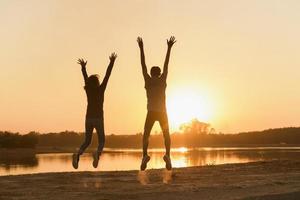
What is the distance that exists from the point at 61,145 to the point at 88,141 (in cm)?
18135

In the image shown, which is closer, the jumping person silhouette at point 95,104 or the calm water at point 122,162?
the jumping person silhouette at point 95,104

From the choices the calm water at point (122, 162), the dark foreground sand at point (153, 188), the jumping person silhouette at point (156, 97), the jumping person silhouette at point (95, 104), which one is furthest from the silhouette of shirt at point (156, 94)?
the calm water at point (122, 162)

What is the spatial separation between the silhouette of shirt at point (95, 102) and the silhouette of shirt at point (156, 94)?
1.26 m

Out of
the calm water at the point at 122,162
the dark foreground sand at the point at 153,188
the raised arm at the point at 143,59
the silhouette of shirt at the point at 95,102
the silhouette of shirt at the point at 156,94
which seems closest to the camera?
the dark foreground sand at the point at 153,188

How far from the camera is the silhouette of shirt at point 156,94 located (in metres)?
12.9

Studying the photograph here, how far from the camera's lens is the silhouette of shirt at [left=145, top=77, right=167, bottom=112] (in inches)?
507

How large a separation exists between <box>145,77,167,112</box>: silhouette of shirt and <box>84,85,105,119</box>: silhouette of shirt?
1256 millimetres

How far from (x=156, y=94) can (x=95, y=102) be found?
1.62m

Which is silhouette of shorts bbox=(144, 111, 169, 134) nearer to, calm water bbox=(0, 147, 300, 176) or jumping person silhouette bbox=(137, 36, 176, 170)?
jumping person silhouette bbox=(137, 36, 176, 170)

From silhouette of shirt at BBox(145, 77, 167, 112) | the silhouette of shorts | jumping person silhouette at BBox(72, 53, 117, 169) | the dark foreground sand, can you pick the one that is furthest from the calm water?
silhouette of shirt at BBox(145, 77, 167, 112)

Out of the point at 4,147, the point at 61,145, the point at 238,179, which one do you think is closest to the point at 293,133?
the point at 61,145

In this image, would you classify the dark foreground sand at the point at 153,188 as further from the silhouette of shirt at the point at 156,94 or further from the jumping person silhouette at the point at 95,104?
the silhouette of shirt at the point at 156,94

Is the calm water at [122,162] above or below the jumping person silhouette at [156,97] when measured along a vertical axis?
below

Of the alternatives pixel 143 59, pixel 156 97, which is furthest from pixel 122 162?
pixel 156 97
